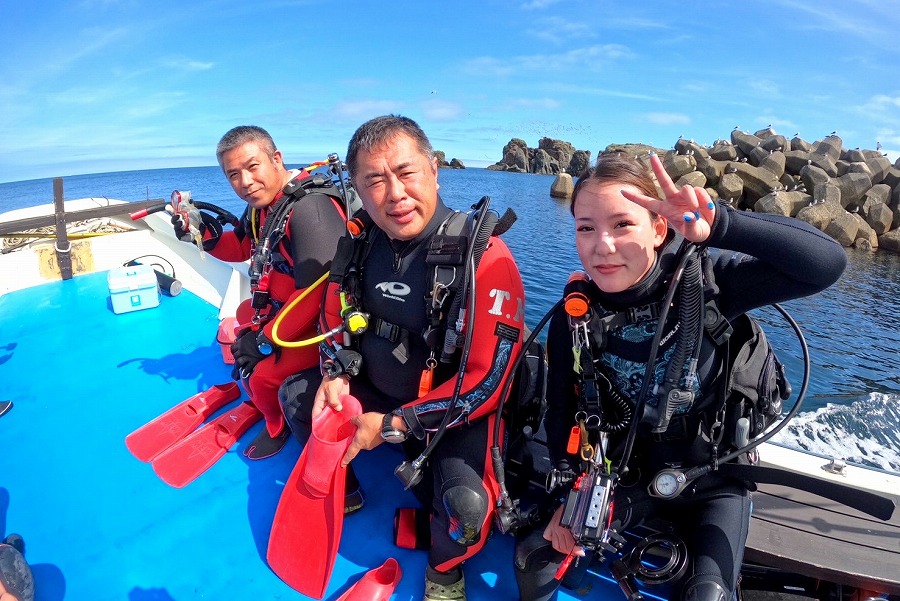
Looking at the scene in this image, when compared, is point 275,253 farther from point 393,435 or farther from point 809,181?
point 809,181

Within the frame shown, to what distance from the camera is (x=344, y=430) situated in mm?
2113

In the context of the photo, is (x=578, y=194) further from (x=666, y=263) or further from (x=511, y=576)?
(x=511, y=576)

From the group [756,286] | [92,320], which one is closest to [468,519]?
[756,286]

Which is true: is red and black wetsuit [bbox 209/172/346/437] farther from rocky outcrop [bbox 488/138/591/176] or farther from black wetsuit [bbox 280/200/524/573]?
rocky outcrop [bbox 488/138/591/176]

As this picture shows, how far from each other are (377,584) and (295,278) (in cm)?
155

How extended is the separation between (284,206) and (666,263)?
1.98 m

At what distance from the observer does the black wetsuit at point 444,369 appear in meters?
1.86

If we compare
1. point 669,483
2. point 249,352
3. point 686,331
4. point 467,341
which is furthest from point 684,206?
point 249,352

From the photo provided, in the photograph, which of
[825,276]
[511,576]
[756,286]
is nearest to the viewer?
[825,276]

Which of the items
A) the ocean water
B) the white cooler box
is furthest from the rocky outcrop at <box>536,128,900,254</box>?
the white cooler box

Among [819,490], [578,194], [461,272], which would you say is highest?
[578,194]

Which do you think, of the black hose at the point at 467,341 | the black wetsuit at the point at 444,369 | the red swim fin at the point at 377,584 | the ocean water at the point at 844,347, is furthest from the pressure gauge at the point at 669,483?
the ocean water at the point at 844,347

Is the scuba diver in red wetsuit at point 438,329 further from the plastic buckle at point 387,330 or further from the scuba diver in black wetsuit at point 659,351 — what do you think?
the scuba diver in black wetsuit at point 659,351

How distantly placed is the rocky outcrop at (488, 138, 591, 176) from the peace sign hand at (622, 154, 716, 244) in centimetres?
9266
